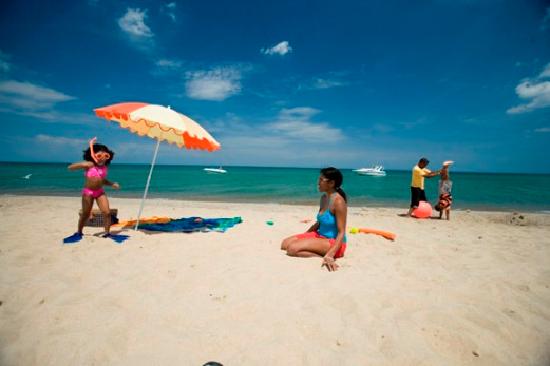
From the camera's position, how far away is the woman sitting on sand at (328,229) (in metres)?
4.25

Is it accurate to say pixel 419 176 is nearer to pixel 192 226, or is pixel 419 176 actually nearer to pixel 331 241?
pixel 331 241

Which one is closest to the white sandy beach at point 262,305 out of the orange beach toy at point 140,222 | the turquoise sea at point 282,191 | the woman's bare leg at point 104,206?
the woman's bare leg at point 104,206

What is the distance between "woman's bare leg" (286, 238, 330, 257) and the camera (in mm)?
4527

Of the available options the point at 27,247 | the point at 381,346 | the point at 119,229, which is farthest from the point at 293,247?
the point at 27,247

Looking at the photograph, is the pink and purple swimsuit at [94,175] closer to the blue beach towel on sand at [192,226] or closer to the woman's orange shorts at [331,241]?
the blue beach towel on sand at [192,226]

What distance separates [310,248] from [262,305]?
69.4 inches

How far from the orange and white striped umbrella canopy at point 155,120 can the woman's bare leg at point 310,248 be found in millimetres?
2957

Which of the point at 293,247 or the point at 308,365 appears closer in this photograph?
the point at 308,365

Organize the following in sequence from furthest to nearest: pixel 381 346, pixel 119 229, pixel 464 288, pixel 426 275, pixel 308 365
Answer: pixel 119 229
pixel 426 275
pixel 464 288
pixel 381 346
pixel 308 365

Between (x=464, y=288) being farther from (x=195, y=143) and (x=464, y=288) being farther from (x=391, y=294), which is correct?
(x=195, y=143)

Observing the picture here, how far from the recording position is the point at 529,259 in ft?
15.7

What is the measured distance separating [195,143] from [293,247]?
361 cm

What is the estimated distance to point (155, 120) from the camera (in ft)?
16.6

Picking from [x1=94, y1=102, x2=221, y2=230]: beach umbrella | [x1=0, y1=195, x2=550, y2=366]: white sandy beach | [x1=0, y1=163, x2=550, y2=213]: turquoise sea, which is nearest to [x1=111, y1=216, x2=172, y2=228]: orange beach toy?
[x1=94, y1=102, x2=221, y2=230]: beach umbrella
